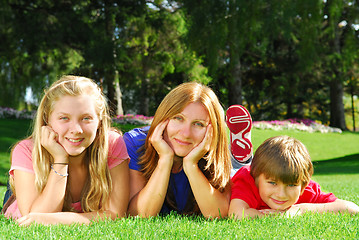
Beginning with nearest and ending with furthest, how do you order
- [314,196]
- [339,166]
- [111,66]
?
1. [314,196]
2. [339,166]
3. [111,66]

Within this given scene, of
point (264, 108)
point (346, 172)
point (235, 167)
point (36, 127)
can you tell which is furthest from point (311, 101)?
point (36, 127)

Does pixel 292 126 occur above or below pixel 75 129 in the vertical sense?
above

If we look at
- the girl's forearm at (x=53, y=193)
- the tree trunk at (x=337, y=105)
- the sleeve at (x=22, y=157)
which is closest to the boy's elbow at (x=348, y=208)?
the girl's forearm at (x=53, y=193)

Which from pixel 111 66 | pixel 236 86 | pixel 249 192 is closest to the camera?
pixel 249 192

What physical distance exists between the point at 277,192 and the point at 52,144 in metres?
1.75

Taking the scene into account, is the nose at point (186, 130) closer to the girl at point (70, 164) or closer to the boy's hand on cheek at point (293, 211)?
the girl at point (70, 164)

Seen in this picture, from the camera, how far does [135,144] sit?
3494 mm

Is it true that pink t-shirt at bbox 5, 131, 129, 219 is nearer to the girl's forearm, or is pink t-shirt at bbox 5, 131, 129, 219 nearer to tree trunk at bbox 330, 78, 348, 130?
the girl's forearm

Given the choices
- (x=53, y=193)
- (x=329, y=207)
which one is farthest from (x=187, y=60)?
(x=53, y=193)

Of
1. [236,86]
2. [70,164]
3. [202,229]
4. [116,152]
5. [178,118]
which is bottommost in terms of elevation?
[202,229]

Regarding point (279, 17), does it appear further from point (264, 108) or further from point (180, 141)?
point (264, 108)

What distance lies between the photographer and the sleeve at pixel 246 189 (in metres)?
3.18

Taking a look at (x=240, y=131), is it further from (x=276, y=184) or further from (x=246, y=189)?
(x=276, y=184)

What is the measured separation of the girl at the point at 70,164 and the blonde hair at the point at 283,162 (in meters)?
1.09
